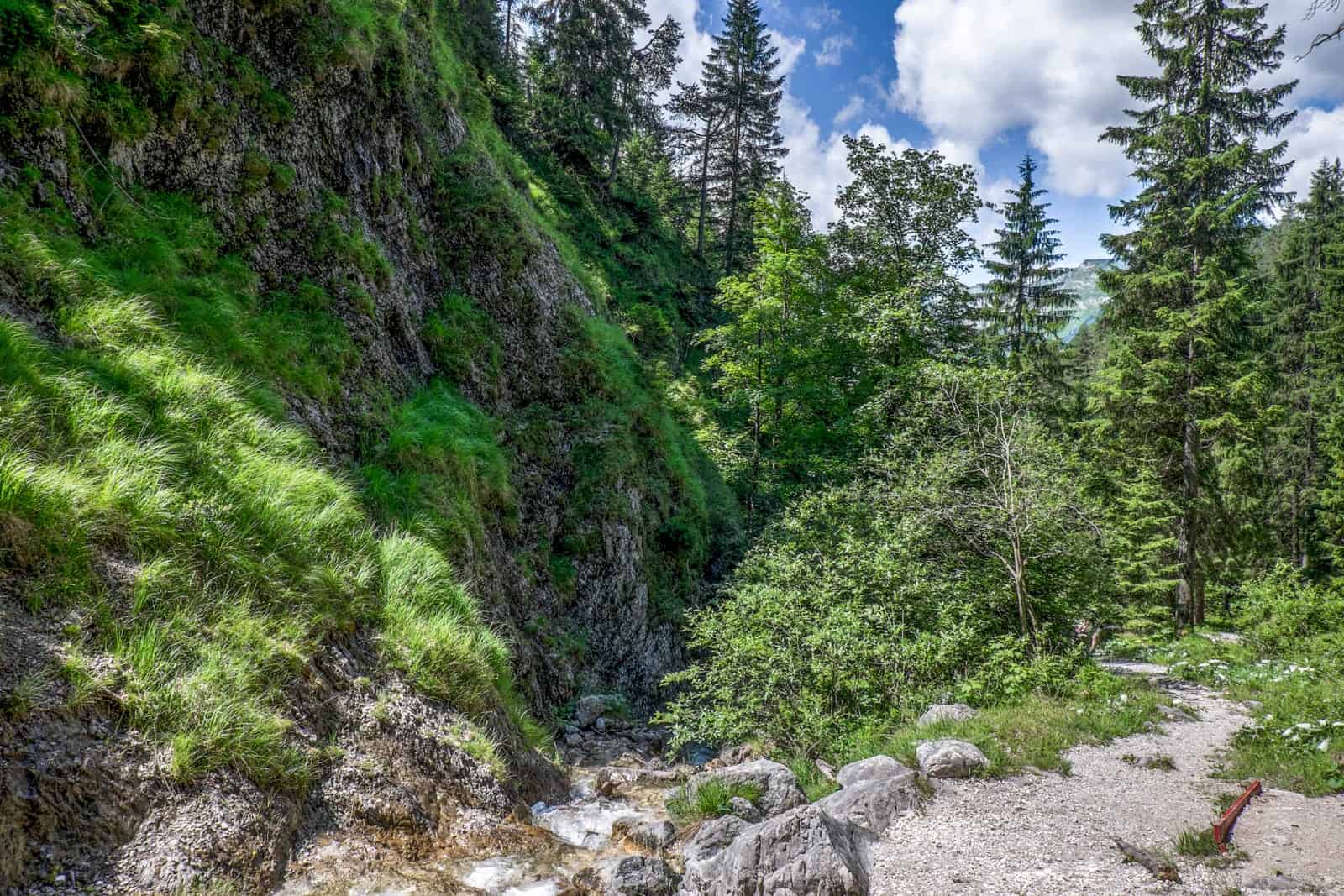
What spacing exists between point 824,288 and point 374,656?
1646 centimetres

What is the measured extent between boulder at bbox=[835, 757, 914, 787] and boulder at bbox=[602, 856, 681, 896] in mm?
2477

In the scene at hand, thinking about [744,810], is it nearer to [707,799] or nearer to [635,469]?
[707,799]

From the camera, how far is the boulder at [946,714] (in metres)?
7.50

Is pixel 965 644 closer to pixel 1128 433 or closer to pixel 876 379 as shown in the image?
pixel 876 379

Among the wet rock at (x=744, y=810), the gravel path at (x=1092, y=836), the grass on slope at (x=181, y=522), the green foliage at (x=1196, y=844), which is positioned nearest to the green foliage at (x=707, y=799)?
the wet rock at (x=744, y=810)

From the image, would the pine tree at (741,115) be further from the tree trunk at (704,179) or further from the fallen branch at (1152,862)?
the fallen branch at (1152,862)

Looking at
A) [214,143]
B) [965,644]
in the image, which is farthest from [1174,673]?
[214,143]

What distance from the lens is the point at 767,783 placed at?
6043mm

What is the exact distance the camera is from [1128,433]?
748 inches

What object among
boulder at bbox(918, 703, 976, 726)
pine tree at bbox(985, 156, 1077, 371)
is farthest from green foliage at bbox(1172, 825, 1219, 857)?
Result: pine tree at bbox(985, 156, 1077, 371)

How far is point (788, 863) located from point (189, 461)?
18.0 ft

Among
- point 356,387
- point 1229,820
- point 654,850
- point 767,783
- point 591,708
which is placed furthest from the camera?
point 591,708

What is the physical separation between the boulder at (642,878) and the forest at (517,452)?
3.74 ft

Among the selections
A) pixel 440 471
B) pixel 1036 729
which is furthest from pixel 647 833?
pixel 440 471
